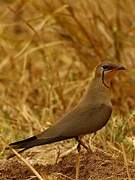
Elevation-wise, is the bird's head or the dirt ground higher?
the bird's head

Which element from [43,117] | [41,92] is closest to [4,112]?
[43,117]

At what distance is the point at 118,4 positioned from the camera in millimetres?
6781

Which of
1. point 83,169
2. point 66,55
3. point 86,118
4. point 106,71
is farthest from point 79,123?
point 66,55

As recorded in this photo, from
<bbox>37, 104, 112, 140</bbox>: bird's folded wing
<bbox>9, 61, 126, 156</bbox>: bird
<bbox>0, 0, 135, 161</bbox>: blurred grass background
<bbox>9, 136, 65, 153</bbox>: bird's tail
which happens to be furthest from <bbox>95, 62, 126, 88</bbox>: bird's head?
<bbox>0, 0, 135, 161</bbox>: blurred grass background

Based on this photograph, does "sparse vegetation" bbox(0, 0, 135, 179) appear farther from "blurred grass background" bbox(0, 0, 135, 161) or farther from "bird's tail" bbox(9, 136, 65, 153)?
"bird's tail" bbox(9, 136, 65, 153)

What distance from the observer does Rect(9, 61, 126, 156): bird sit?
3590mm

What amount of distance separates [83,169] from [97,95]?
40 cm

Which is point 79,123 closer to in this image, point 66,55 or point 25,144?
point 25,144

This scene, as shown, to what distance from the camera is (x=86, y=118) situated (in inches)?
146

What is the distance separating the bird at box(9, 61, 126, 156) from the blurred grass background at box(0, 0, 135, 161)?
178 cm

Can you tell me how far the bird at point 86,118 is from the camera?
3.59 m

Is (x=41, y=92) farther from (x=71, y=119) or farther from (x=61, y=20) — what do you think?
(x=71, y=119)

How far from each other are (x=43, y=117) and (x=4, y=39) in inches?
61.2

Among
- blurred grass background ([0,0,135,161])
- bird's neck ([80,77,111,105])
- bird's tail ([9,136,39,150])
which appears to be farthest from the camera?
blurred grass background ([0,0,135,161])
